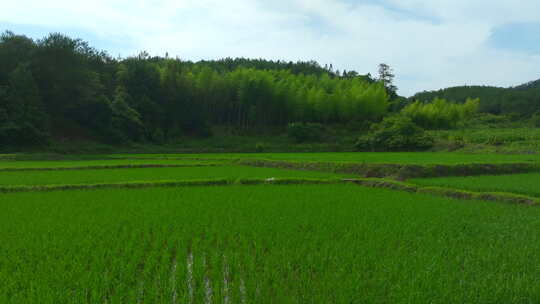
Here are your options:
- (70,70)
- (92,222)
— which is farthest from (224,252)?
(70,70)

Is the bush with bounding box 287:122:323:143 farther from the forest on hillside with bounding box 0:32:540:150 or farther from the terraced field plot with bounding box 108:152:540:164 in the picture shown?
the terraced field plot with bounding box 108:152:540:164

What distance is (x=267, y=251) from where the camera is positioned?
17.8ft

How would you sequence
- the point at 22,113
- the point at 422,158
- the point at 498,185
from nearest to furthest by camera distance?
the point at 498,185
the point at 422,158
the point at 22,113

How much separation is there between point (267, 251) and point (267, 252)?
0.08 m

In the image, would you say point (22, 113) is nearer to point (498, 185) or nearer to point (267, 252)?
point (267, 252)

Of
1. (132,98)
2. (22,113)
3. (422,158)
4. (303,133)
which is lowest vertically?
(422,158)

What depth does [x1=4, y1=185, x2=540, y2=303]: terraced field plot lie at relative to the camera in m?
Answer: 3.92

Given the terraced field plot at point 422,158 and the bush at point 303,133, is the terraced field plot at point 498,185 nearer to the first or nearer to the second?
the terraced field plot at point 422,158

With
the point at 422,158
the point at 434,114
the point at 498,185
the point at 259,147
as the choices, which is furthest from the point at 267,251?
the point at 434,114

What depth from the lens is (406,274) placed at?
434 cm

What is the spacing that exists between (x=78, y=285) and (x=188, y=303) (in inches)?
53.0

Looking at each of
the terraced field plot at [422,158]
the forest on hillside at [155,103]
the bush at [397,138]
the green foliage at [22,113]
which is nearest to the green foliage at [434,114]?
the forest on hillside at [155,103]

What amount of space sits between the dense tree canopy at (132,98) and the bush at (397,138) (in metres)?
9.48

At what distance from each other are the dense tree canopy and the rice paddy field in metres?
25.5
